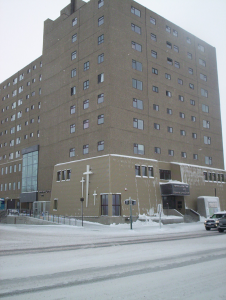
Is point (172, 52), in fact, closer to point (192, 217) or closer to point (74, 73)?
point (74, 73)

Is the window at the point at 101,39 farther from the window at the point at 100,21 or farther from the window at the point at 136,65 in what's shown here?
the window at the point at 136,65

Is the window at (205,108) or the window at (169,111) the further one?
A: the window at (205,108)

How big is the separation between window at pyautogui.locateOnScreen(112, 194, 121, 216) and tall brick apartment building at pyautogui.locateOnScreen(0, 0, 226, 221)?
0.18 meters

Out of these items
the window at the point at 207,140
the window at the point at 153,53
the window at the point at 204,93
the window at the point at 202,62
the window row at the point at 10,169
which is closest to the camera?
the window at the point at 153,53

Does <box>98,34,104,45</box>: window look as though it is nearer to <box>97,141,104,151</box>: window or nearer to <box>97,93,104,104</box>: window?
<box>97,93,104,104</box>: window

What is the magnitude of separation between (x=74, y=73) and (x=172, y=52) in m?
17.3

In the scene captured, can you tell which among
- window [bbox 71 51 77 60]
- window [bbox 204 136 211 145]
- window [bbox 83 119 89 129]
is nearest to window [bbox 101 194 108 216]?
window [bbox 83 119 89 129]

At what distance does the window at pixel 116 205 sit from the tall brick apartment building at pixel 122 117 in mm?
178

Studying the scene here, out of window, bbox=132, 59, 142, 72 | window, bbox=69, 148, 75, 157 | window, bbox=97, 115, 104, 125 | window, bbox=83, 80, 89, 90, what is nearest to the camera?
window, bbox=97, 115, 104, 125

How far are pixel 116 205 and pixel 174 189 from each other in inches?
379

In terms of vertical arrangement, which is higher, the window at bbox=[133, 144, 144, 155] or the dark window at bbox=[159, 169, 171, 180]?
the window at bbox=[133, 144, 144, 155]

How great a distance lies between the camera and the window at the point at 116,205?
3734 centimetres

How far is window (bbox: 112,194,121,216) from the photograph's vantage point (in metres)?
37.3

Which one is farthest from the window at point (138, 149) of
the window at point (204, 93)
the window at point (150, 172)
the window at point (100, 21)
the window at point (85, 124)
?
the window at point (204, 93)
